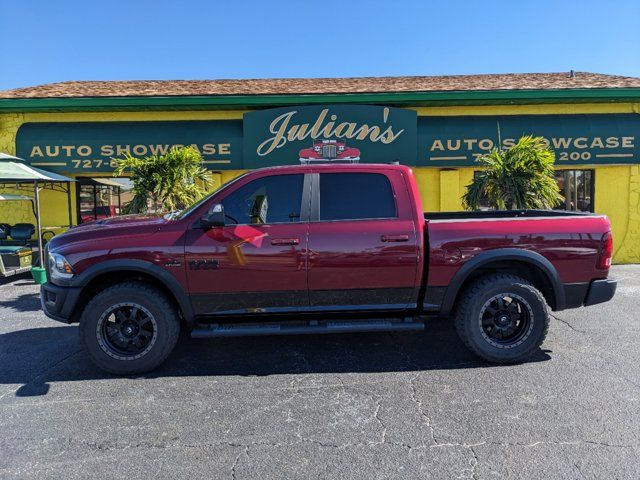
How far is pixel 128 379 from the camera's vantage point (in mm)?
4012

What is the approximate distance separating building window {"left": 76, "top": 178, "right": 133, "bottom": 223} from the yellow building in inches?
30.2

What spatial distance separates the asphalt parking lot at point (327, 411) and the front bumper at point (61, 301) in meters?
0.58

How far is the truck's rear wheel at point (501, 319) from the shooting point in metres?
4.23

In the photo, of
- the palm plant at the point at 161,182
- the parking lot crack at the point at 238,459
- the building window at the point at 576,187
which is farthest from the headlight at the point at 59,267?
the building window at the point at 576,187

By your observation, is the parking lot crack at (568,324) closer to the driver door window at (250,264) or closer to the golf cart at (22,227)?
the driver door window at (250,264)

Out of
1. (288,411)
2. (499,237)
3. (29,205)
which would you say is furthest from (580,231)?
(29,205)

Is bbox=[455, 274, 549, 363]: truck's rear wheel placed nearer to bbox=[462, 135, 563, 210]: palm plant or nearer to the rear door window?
the rear door window

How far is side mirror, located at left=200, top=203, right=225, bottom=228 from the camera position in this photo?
156 inches

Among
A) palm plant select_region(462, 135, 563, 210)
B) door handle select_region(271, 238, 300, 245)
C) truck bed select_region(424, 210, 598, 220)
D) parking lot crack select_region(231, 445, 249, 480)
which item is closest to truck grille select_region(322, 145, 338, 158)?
palm plant select_region(462, 135, 563, 210)

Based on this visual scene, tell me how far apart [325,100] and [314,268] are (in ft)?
23.3

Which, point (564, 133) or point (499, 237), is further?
point (564, 133)

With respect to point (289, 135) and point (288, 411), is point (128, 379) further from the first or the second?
Answer: point (289, 135)

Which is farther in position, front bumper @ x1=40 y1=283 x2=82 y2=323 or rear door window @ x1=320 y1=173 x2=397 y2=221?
rear door window @ x1=320 y1=173 x2=397 y2=221

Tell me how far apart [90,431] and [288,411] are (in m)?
1.43
